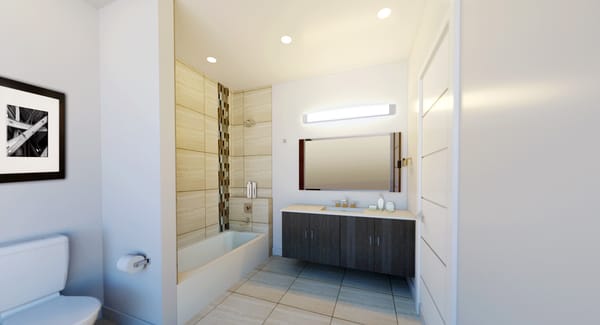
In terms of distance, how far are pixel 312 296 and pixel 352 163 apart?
1.62 metres

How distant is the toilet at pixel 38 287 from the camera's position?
3.77ft

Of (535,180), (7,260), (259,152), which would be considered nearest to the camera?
(535,180)

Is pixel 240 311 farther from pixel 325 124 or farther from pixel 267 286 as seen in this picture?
pixel 325 124

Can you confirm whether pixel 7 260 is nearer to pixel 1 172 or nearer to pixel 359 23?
pixel 1 172

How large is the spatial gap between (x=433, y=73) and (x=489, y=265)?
1234mm

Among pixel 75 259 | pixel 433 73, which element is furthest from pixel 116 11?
pixel 433 73

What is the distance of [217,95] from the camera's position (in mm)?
2953

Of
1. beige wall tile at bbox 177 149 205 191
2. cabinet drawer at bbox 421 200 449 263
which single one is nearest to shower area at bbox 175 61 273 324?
beige wall tile at bbox 177 149 205 191

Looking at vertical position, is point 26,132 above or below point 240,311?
above

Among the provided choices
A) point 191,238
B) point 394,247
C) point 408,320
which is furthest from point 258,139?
point 408,320

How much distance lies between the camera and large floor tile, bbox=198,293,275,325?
1638 mm

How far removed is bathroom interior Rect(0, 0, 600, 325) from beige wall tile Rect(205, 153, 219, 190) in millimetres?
21

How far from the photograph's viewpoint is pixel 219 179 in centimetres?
299

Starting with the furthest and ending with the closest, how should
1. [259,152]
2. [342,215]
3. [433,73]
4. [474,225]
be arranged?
[259,152], [342,215], [433,73], [474,225]
